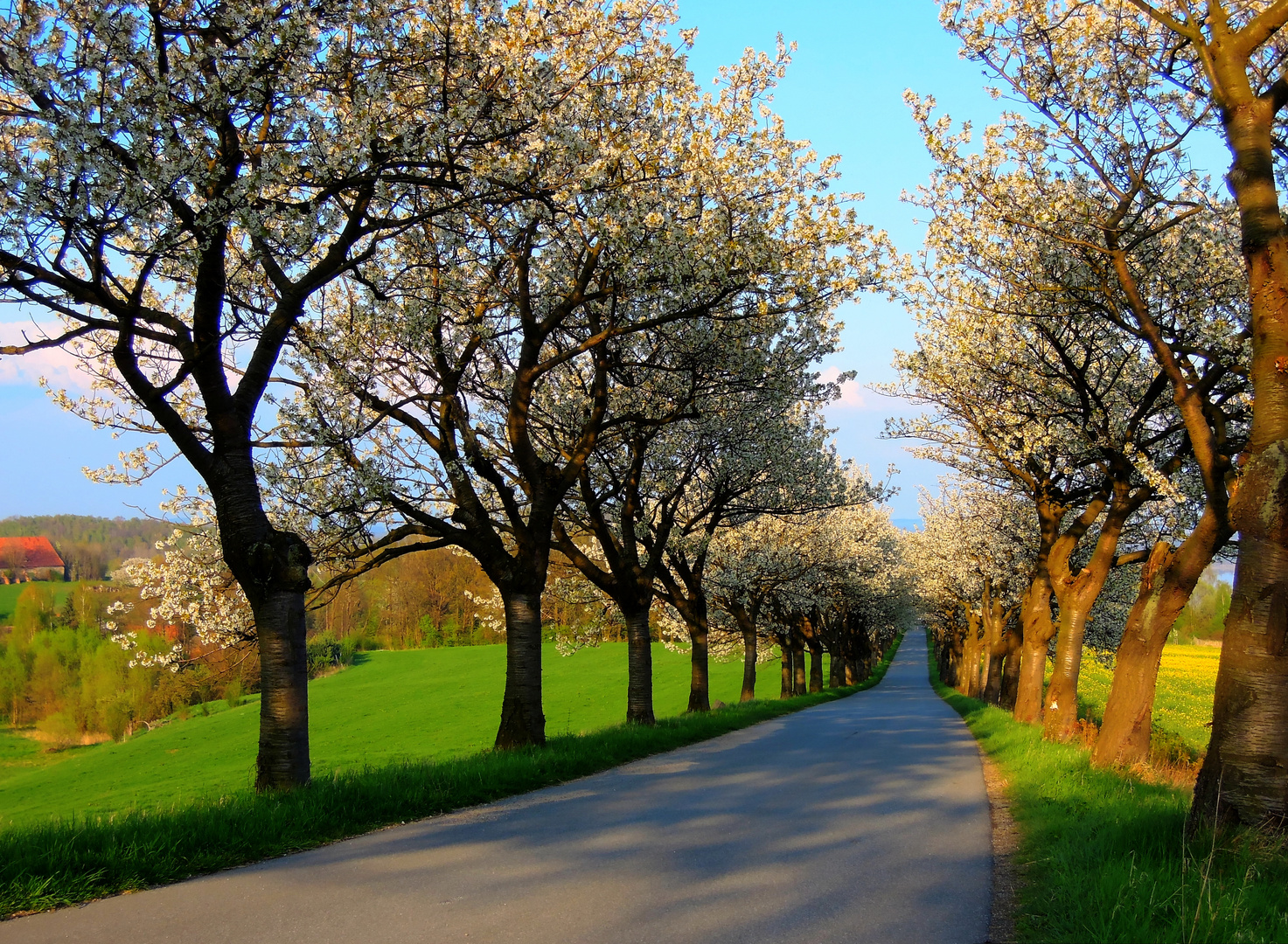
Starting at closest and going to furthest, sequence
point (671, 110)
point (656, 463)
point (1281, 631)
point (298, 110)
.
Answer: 1. point (1281, 631)
2. point (298, 110)
3. point (671, 110)
4. point (656, 463)

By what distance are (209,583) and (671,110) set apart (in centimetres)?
1036

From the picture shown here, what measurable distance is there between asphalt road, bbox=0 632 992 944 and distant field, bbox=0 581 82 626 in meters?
113

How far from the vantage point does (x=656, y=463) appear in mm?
21016

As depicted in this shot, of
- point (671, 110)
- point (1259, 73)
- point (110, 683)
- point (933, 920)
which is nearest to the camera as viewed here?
point (933, 920)

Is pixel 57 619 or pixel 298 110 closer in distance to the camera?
pixel 298 110

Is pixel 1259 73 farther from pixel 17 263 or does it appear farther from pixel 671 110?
pixel 17 263

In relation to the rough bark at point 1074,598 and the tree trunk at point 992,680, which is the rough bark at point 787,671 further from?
the rough bark at point 1074,598

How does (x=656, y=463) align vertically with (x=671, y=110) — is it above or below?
below

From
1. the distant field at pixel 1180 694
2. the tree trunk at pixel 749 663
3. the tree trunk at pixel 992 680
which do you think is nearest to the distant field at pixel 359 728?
the tree trunk at pixel 749 663

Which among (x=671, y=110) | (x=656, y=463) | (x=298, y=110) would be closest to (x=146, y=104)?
(x=298, y=110)

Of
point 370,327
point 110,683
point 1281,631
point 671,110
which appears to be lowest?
point 110,683

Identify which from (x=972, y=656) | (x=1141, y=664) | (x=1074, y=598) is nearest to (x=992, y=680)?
(x=972, y=656)

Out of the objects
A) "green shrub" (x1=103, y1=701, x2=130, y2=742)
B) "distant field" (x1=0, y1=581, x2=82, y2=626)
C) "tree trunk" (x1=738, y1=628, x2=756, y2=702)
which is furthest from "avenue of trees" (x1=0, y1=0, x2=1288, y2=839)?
"distant field" (x1=0, y1=581, x2=82, y2=626)

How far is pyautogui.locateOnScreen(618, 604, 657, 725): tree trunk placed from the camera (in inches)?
763
